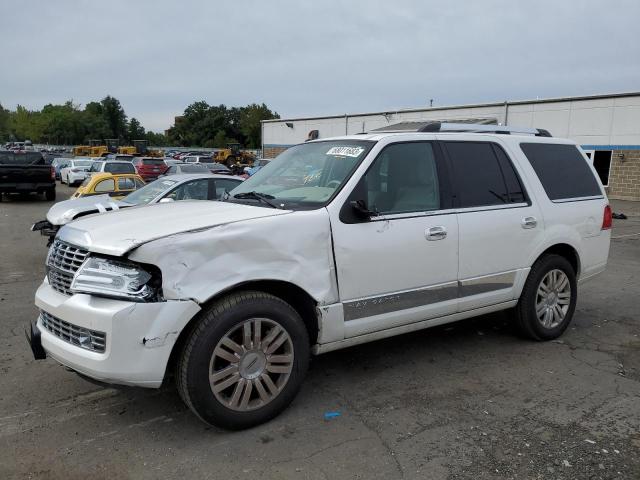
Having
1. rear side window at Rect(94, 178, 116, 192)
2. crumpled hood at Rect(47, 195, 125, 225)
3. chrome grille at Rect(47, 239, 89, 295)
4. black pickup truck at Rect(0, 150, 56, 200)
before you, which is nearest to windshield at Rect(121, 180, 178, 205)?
crumpled hood at Rect(47, 195, 125, 225)

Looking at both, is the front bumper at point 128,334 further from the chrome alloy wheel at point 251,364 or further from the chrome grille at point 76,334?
the chrome alloy wheel at point 251,364

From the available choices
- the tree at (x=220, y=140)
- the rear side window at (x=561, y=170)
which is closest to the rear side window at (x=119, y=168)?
the rear side window at (x=561, y=170)

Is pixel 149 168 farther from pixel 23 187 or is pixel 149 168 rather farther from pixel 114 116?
pixel 114 116

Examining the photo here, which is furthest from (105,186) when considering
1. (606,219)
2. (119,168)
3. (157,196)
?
(606,219)

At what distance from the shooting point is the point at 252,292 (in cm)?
338

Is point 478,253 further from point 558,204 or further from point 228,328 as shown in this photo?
point 228,328

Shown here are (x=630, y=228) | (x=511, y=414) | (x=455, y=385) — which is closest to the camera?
(x=511, y=414)

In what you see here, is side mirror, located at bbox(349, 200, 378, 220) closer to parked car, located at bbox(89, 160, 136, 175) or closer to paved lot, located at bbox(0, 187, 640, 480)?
paved lot, located at bbox(0, 187, 640, 480)

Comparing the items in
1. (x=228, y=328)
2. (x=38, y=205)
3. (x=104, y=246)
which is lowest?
(x=38, y=205)

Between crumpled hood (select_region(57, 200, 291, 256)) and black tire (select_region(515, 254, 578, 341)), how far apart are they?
8.36ft

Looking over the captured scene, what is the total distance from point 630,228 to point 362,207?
14.0 m

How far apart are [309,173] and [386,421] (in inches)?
75.4

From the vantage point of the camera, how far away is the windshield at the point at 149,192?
8.59 meters

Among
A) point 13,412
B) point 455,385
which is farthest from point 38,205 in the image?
point 455,385
